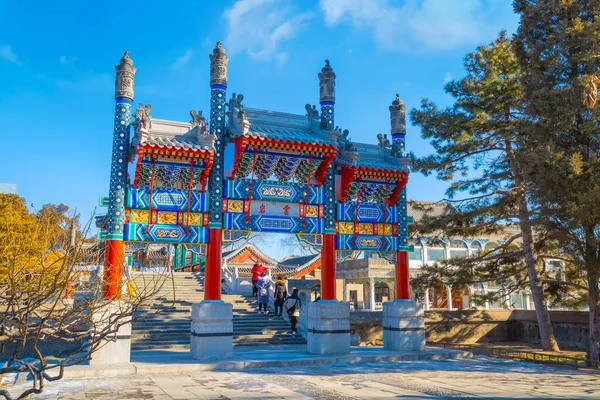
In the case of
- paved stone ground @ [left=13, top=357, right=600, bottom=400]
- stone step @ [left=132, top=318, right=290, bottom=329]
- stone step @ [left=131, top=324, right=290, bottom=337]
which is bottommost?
paved stone ground @ [left=13, top=357, right=600, bottom=400]

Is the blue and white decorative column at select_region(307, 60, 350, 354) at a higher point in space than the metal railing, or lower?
higher

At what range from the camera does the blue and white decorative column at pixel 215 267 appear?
541 inches

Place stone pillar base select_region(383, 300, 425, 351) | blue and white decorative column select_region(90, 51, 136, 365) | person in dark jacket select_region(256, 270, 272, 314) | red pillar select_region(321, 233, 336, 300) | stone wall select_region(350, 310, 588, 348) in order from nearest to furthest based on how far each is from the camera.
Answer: blue and white decorative column select_region(90, 51, 136, 365) < red pillar select_region(321, 233, 336, 300) < stone pillar base select_region(383, 300, 425, 351) < person in dark jacket select_region(256, 270, 272, 314) < stone wall select_region(350, 310, 588, 348)

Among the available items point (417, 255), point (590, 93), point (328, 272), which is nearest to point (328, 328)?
point (328, 272)

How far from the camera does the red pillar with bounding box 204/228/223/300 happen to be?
14.2 metres

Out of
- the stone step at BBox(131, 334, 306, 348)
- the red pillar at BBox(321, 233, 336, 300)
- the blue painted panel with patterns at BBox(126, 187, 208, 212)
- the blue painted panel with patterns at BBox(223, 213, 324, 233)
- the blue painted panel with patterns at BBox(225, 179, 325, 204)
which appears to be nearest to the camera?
the blue painted panel with patterns at BBox(126, 187, 208, 212)

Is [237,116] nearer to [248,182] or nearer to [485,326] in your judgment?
[248,182]

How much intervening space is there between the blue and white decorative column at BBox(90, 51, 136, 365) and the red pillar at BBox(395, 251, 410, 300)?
26.0 feet

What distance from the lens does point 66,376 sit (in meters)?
11.4

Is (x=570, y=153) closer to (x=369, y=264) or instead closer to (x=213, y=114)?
(x=213, y=114)

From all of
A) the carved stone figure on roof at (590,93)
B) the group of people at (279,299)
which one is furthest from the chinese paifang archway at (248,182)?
the carved stone figure on roof at (590,93)

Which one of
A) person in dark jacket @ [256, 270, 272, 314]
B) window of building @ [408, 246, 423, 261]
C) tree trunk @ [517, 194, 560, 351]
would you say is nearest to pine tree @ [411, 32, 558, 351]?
tree trunk @ [517, 194, 560, 351]

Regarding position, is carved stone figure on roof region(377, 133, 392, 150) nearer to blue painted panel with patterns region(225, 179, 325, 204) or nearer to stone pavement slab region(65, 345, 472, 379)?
blue painted panel with patterns region(225, 179, 325, 204)

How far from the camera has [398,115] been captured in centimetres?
1750
